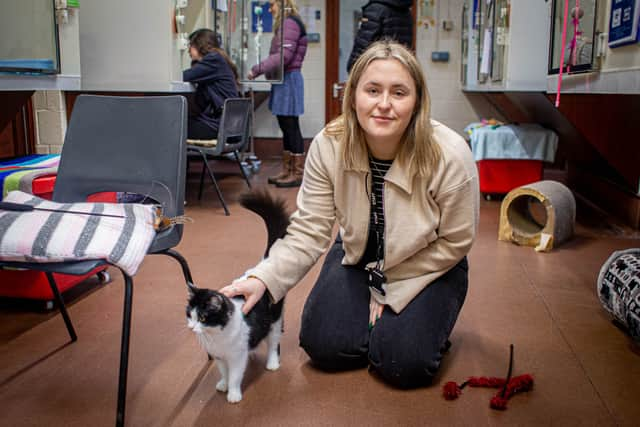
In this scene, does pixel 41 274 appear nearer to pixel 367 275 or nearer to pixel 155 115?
pixel 155 115

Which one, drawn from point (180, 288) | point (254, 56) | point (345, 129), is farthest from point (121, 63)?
point (345, 129)

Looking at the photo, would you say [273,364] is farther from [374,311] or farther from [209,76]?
[209,76]

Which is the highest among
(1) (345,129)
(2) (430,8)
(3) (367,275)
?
(2) (430,8)

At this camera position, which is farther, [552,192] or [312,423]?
[552,192]

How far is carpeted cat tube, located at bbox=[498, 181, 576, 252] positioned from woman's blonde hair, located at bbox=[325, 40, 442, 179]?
178cm

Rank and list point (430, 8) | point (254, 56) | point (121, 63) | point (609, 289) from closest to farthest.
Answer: point (609, 289) → point (121, 63) → point (254, 56) → point (430, 8)

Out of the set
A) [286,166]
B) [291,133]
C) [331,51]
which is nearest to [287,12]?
[291,133]

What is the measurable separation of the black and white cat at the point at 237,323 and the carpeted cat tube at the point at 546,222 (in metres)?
1.90

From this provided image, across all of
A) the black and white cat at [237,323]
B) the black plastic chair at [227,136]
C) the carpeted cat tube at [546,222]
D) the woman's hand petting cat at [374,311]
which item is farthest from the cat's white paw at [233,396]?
the black plastic chair at [227,136]

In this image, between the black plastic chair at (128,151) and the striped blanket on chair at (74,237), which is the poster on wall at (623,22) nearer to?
the black plastic chair at (128,151)

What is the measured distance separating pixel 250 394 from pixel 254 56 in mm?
4591

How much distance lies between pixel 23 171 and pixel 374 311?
135 cm

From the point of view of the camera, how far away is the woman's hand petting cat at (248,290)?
1559mm

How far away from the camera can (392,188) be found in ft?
5.61
